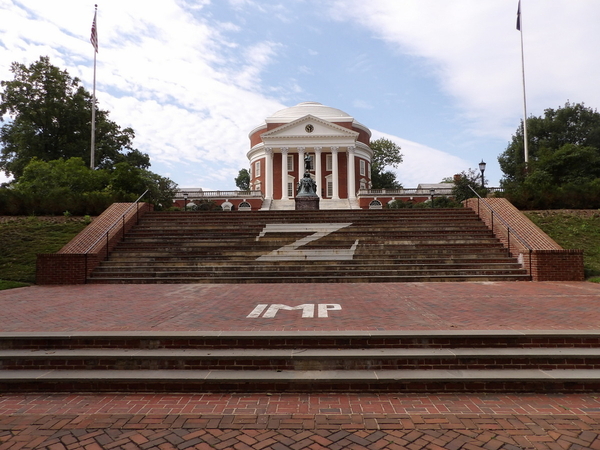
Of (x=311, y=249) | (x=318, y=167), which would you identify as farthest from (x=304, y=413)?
(x=318, y=167)

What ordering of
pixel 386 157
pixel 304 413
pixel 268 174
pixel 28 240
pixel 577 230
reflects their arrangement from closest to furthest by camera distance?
pixel 304 413 < pixel 28 240 < pixel 577 230 < pixel 268 174 < pixel 386 157

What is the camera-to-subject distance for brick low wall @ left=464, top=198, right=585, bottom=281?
463 inches

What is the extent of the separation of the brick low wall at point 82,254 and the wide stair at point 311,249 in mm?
358

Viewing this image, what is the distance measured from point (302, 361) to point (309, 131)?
49150 millimetres

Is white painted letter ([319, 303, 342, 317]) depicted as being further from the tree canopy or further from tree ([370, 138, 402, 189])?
tree ([370, 138, 402, 189])

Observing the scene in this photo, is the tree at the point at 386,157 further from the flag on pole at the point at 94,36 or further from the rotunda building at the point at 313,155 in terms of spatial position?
the flag on pole at the point at 94,36

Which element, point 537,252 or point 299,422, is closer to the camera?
point 299,422

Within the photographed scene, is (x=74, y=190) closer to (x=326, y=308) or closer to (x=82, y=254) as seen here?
(x=82, y=254)

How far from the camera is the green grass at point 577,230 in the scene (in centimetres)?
1307

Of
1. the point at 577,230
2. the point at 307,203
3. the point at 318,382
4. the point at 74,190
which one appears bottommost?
the point at 318,382

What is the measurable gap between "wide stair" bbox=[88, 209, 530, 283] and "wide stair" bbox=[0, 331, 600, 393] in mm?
6899

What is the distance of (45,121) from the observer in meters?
43.6

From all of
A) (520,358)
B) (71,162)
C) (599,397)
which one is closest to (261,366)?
(520,358)

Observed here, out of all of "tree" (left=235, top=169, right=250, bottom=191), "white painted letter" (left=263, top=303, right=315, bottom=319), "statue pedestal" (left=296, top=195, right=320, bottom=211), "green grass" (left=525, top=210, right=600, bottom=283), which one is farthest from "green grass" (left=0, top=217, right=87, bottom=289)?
"tree" (left=235, top=169, right=250, bottom=191)
